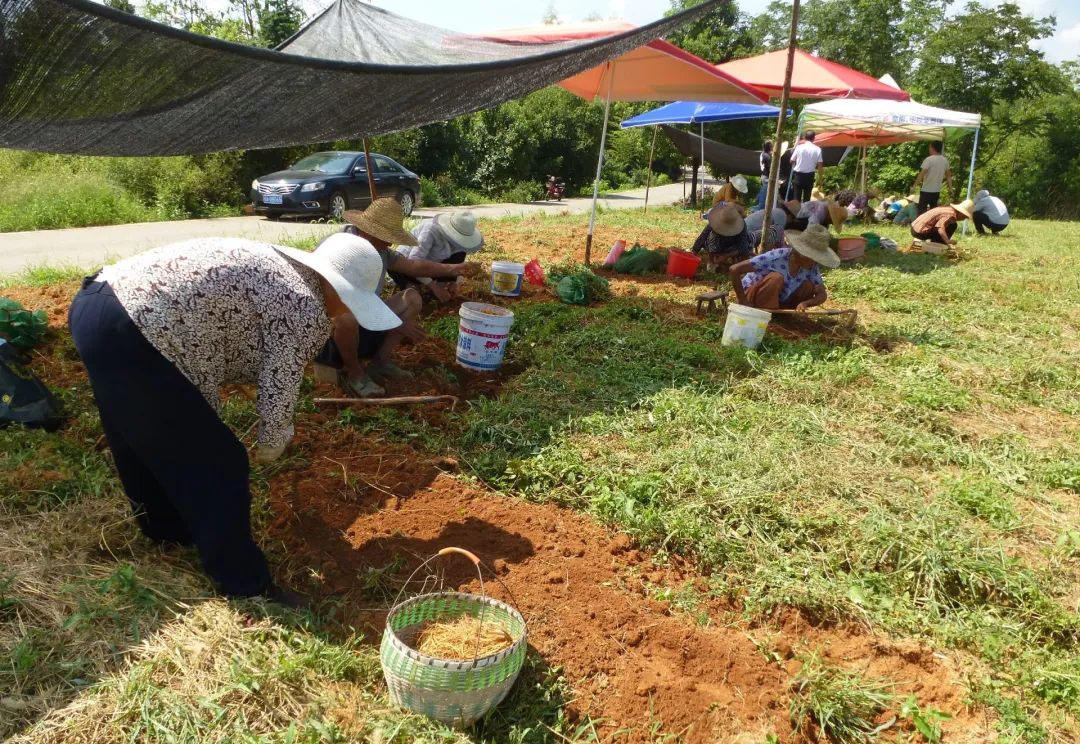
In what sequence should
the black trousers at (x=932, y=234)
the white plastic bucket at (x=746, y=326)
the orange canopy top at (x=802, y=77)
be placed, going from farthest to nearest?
the black trousers at (x=932, y=234) < the orange canopy top at (x=802, y=77) < the white plastic bucket at (x=746, y=326)

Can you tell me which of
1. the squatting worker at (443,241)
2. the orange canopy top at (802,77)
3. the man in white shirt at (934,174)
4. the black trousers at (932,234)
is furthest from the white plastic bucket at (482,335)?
the man in white shirt at (934,174)

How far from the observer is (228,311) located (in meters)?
2.08

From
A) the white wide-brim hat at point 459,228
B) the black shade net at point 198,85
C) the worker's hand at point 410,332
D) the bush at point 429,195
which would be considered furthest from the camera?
the bush at point 429,195

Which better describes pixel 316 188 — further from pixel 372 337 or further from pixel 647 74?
pixel 372 337

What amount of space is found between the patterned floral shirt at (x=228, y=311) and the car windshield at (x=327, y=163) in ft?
34.4

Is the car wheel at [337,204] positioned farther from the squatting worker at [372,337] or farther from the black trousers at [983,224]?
the black trousers at [983,224]

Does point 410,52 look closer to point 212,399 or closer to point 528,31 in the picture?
point 528,31

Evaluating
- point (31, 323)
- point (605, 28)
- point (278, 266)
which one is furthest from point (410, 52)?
point (278, 266)

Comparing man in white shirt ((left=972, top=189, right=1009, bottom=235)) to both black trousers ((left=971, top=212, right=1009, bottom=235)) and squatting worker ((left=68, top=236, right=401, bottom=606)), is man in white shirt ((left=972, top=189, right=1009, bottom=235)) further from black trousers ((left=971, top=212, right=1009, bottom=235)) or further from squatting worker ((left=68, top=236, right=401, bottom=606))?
squatting worker ((left=68, top=236, right=401, bottom=606))

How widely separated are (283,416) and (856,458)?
2.78 metres

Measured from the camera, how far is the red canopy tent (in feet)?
20.2

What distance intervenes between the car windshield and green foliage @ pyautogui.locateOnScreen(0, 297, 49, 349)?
325 inches

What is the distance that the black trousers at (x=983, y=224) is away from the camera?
12859mm

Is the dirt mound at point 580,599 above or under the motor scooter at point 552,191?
under
